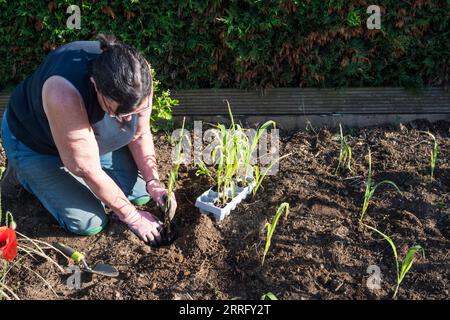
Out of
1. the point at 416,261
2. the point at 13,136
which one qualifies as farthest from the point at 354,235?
the point at 13,136

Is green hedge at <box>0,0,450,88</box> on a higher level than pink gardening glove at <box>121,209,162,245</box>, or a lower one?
higher

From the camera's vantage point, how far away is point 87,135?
93.5 inches

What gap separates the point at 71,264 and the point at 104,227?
33 centimetres

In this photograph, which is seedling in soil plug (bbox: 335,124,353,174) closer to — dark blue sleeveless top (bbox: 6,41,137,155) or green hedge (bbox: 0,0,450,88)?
green hedge (bbox: 0,0,450,88)

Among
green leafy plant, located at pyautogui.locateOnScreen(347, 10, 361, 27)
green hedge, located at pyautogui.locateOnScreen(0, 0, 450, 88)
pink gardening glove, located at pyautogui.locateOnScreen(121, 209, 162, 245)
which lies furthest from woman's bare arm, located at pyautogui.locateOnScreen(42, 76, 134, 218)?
green leafy plant, located at pyautogui.locateOnScreen(347, 10, 361, 27)

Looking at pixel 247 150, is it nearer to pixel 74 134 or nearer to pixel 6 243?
pixel 74 134

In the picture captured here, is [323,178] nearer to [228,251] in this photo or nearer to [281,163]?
[281,163]

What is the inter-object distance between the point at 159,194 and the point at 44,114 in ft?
2.37

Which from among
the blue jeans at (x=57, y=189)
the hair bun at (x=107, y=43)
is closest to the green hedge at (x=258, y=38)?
the blue jeans at (x=57, y=189)

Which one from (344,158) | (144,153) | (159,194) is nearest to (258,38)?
(344,158)

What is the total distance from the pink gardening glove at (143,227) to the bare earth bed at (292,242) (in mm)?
57

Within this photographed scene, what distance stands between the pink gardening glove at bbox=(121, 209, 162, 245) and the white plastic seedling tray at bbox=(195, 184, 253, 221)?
0.26 m

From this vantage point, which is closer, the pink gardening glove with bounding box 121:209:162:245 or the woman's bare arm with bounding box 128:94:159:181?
the pink gardening glove with bounding box 121:209:162:245

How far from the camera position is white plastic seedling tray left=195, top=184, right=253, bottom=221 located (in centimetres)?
275
